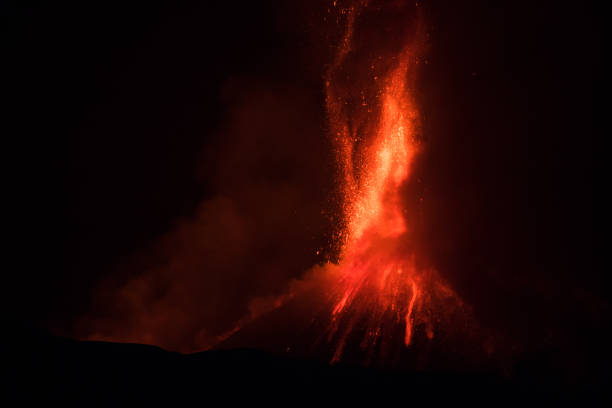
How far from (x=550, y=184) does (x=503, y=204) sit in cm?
116

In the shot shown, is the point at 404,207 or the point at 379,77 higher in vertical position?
the point at 379,77

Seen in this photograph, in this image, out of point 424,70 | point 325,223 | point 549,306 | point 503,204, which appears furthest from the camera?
point 325,223

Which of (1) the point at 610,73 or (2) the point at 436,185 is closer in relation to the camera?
(1) the point at 610,73

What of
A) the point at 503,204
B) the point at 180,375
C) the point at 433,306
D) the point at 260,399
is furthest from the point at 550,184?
the point at 180,375

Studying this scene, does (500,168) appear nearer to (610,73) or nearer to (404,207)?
(610,73)

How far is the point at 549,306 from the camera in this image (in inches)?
294

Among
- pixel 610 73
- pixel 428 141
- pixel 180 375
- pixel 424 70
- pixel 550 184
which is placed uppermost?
pixel 424 70

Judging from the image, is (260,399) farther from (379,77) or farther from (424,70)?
(379,77)

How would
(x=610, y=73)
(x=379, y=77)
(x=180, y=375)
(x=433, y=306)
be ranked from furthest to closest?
(x=379, y=77) < (x=433, y=306) < (x=610, y=73) < (x=180, y=375)

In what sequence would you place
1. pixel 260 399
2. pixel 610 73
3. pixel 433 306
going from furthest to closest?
pixel 433 306, pixel 610 73, pixel 260 399

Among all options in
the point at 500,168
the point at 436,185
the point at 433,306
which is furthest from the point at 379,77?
the point at 433,306

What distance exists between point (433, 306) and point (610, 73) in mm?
6050

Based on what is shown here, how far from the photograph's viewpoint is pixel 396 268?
1222 centimetres

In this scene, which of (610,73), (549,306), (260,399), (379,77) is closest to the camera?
(260,399)
